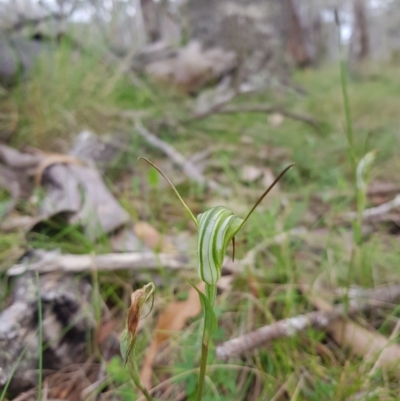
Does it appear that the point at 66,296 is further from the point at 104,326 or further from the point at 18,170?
the point at 18,170

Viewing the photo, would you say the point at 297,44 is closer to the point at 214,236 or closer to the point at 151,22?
the point at 151,22

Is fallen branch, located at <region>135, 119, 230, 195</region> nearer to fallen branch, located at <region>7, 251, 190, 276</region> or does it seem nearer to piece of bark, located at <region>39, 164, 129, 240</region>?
piece of bark, located at <region>39, 164, 129, 240</region>

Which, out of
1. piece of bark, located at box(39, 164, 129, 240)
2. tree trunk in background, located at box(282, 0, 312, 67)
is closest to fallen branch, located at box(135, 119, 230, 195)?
piece of bark, located at box(39, 164, 129, 240)

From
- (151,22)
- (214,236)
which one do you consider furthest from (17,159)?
(151,22)

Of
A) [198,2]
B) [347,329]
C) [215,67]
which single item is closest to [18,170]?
[347,329]

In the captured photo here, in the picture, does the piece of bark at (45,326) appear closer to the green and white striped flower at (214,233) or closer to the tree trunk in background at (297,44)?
the green and white striped flower at (214,233)

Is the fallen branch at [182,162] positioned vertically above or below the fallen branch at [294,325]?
above

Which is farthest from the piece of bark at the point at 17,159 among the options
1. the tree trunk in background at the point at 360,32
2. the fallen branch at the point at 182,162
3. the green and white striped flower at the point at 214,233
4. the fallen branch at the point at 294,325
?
the tree trunk in background at the point at 360,32
